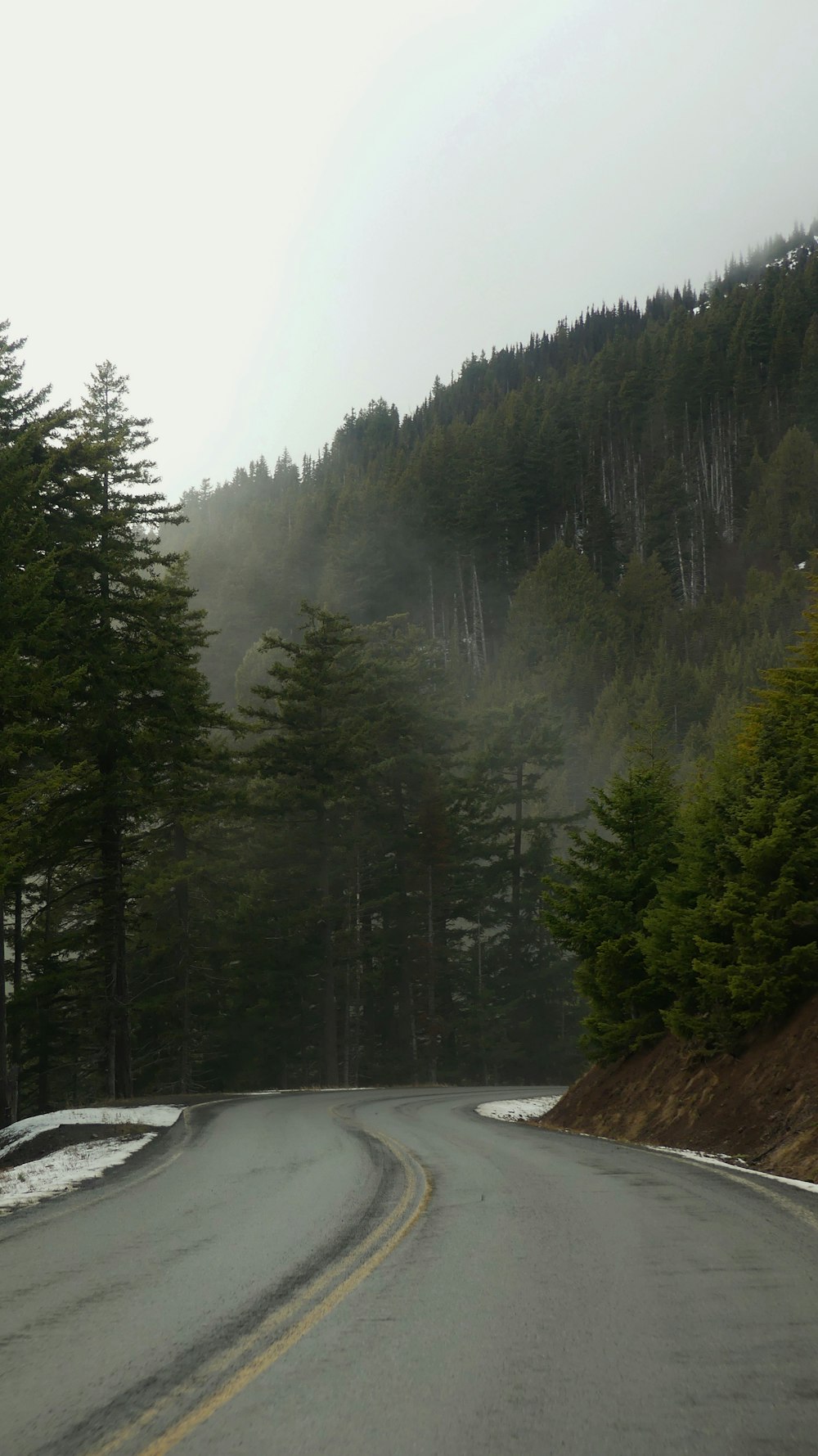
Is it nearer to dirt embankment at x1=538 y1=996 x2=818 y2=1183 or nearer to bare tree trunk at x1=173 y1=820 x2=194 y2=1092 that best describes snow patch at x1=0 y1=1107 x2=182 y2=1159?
dirt embankment at x1=538 y1=996 x2=818 y2=1183

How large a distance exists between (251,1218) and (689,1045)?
13905 mm

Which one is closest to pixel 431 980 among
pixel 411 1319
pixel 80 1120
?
pixel 80 1120

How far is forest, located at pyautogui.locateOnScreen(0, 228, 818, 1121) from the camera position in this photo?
21.5m

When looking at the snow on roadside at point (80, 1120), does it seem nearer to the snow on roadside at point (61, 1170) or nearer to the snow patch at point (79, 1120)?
the snow patch at point (79, 1120)

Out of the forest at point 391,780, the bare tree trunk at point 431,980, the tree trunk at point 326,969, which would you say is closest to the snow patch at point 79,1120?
the forest at point 391,780

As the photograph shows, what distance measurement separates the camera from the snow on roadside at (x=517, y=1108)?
27305 mm

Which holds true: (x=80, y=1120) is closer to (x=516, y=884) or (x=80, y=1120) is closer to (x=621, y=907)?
(x=621, y=907)

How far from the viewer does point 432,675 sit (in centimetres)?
5972

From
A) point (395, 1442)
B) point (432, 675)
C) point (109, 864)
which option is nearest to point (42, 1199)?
point (395, 1442)

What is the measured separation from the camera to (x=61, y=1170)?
1388cm

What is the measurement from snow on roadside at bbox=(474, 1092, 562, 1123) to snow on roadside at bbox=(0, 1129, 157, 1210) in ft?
34.6

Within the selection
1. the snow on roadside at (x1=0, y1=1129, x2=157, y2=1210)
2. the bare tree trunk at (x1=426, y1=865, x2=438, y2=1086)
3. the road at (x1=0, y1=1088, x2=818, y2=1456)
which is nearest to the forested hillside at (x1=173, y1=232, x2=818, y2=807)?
the bare tree trunk at (x1=426, y1=865, x2=438, y2=1086)

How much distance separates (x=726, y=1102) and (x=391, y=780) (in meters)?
35.7

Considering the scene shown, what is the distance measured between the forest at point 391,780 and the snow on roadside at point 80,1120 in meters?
3.15
